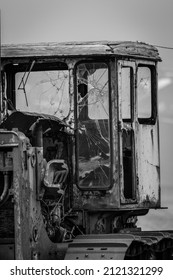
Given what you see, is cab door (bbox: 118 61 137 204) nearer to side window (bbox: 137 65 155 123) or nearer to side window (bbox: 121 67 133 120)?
side window (bbox: 121 67 133 120)

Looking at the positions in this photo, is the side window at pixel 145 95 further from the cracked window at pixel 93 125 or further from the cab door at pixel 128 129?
the cracked window at pixel 93 125

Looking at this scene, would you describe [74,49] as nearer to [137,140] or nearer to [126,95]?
[126,95]

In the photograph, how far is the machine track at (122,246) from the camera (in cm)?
1481

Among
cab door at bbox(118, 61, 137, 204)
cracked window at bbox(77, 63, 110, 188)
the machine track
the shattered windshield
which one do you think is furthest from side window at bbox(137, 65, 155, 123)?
the machine track

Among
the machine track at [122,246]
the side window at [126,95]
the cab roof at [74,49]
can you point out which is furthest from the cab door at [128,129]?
the machine track at [122,246]

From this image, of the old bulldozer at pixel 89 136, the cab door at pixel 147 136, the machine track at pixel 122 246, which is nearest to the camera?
the machine track at pixel 122 246

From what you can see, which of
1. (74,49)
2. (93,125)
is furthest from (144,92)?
(74,49)

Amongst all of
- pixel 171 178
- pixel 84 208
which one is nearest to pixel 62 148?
pixel 84 208

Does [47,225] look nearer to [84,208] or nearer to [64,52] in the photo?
[84,208]

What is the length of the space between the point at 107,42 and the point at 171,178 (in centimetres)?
629

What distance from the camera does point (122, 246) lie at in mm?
14883

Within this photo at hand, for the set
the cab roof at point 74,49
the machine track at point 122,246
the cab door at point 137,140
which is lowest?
the machine track at point 122,246

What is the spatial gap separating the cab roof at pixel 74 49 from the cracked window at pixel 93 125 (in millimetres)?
136

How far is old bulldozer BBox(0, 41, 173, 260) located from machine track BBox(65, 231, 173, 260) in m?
0.01
